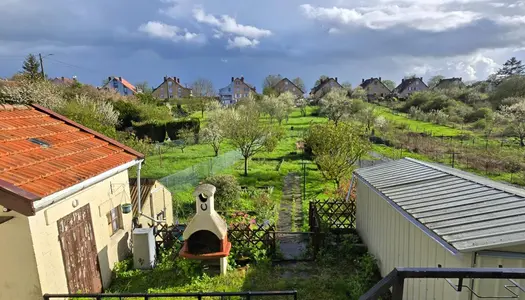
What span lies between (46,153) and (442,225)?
310 inches

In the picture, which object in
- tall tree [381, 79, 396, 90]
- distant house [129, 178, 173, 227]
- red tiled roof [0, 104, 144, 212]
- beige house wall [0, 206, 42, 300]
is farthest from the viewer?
tall tree [381, 79, 396, 90]

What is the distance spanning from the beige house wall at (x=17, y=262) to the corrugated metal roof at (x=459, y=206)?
22.3ft

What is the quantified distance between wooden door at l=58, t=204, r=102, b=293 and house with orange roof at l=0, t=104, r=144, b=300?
0.06 feet

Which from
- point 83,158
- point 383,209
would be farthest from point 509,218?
point 83,158

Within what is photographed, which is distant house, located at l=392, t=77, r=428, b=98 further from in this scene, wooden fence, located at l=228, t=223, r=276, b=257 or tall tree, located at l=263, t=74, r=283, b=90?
wooden fence, located at l=228, t=223, r=276, b=257

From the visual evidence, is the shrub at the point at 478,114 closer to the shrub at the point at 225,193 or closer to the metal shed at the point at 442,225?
the shrub at the point at 225,193

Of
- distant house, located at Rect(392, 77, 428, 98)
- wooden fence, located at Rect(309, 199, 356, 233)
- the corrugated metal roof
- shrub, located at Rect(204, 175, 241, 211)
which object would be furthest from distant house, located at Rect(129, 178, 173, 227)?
distant house, located at Rect(392, 77, 428, 98)

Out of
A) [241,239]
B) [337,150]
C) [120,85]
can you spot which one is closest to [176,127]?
[337,150]

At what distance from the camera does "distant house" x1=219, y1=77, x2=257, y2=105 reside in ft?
304

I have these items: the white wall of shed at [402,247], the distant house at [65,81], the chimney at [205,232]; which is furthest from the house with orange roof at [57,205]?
the distant house at [65,81]

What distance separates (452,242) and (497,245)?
554 mm

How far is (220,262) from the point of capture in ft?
27.7

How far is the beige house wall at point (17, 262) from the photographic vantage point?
5.36 metres

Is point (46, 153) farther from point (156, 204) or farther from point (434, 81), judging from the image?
point (434, 81)
